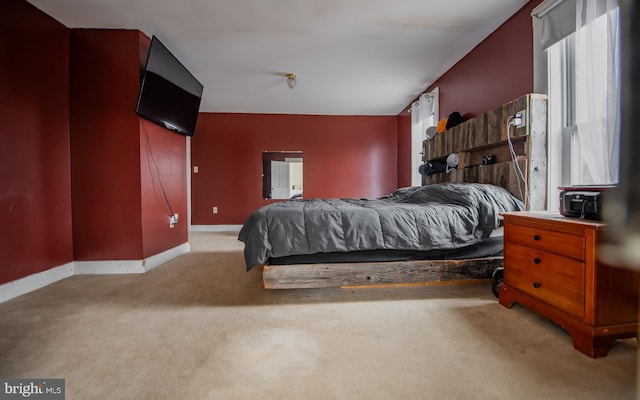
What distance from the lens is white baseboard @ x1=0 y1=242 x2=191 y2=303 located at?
2.05m

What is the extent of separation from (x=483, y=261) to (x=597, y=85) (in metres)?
1.34

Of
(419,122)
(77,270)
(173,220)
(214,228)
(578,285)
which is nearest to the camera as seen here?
(578,285)

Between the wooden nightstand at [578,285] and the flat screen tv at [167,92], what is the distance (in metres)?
3.18

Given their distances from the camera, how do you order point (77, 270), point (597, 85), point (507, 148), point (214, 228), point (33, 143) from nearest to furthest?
point (597, 85)
point (33, 143)
point (507, 148)
point (77, 270)
point (214, 228)

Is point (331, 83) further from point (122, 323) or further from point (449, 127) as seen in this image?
point (122, 323)

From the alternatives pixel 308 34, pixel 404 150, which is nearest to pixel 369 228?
pixel 308 34

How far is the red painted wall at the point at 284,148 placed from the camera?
533cm

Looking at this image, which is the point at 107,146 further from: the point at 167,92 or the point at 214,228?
the point at 214,228

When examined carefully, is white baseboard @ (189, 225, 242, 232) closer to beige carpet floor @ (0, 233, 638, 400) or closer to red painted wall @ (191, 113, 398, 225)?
red painted wall @ (191, 113, 398, 225)

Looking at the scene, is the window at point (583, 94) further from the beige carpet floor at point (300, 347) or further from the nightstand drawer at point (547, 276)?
the beige carpet floor at point (300, 347)

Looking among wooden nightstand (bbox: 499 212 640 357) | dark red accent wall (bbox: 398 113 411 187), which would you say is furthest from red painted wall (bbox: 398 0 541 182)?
wooden nightstand (bbox: 499 212 640 357)

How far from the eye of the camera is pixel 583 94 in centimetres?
186

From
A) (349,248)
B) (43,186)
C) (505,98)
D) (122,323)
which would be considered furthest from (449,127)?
(43,186)

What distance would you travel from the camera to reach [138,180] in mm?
2643
